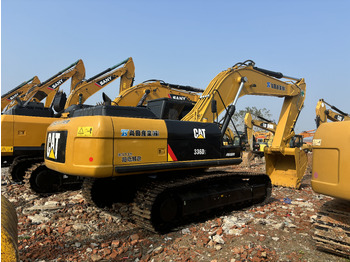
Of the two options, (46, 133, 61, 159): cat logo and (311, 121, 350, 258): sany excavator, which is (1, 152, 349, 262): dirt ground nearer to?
(311, 121, 350, 258): sany excavator

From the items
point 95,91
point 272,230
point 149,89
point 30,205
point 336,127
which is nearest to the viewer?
point 336,127

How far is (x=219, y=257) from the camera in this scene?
11.7ft

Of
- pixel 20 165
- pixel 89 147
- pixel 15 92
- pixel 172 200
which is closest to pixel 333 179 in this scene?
pixel 172 200

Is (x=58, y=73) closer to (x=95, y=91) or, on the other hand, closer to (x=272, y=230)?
(x=95, y=91)

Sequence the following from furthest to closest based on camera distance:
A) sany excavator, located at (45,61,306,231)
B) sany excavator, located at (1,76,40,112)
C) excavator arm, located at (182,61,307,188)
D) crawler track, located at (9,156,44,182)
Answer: sany excavator, located at (1,76,40,112) → crawler track, located at (9,156,44,182) → excavator arm, located at (182,61,307,188) → sany excavator, located at (45,61,306,231)

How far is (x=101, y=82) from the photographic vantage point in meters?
14.1

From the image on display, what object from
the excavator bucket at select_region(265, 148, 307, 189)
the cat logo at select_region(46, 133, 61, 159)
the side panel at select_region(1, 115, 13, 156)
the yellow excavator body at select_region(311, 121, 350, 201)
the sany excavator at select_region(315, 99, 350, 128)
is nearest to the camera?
the yellow excavator body at select_region(311, 121, 350, 201)

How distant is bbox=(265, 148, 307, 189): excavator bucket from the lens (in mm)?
7605

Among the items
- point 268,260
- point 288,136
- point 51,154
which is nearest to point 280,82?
point 288,136

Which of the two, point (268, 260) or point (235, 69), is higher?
point (235, 69)

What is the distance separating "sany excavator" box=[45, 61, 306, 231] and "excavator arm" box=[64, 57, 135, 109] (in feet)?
28.5

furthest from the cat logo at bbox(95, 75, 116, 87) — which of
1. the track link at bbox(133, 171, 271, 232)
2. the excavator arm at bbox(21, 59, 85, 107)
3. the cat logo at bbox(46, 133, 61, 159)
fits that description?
the track link at bbox(133, 171, 271, 232)

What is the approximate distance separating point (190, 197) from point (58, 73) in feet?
46.4

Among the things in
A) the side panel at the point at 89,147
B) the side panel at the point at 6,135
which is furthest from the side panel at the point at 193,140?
the side panel at the point at 6,135
